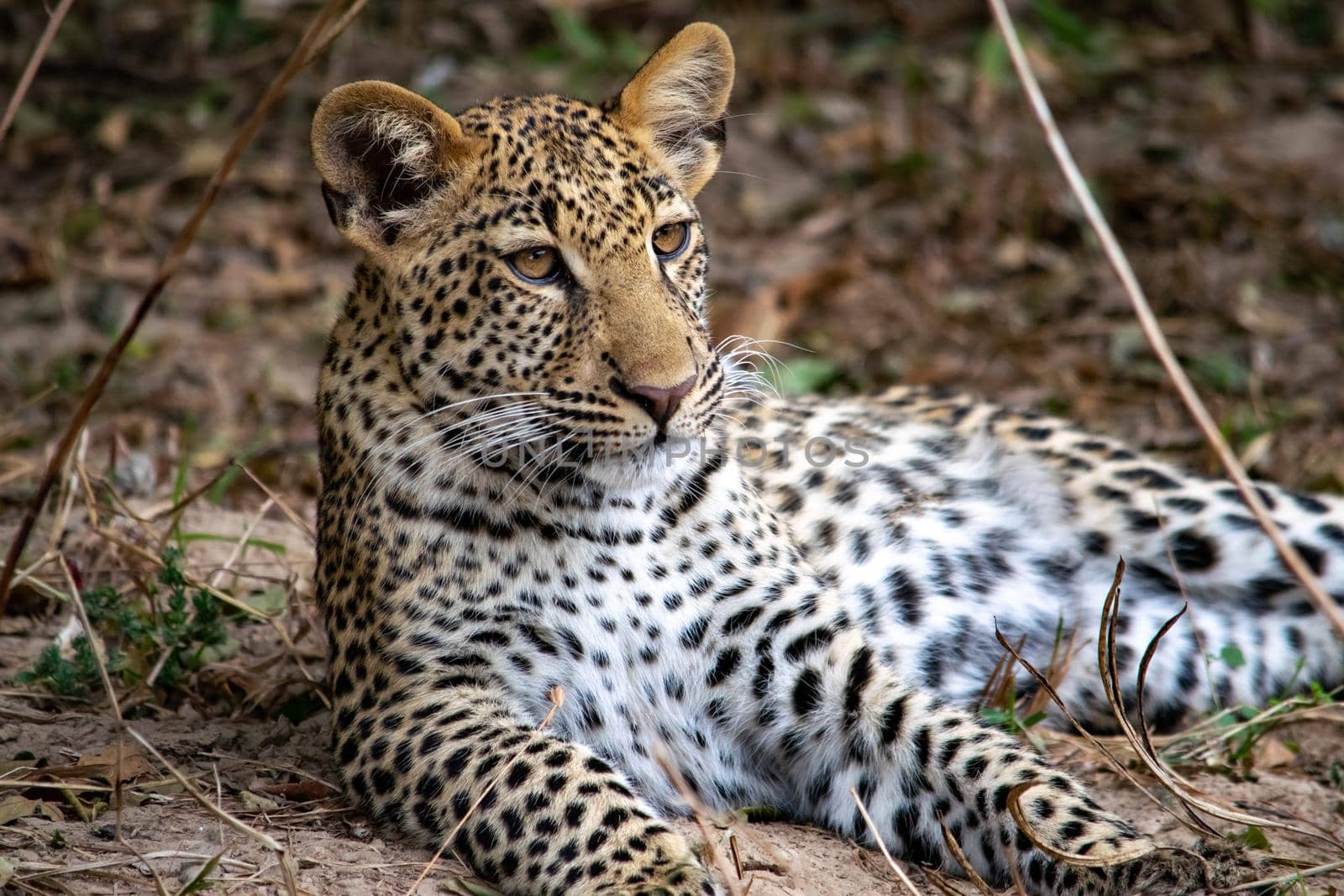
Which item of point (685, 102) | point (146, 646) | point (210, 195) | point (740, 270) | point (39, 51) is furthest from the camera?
point (740, 270)

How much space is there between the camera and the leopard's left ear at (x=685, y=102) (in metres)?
4.88

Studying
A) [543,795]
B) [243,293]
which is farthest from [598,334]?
[243,293]

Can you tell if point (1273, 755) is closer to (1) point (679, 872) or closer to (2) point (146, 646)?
(1) point (679, 872)

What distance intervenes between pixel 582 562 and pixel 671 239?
1114 millimetres

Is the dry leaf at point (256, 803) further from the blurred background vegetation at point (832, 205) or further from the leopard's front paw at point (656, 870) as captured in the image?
the blurred background vegetation at point (832, 205)

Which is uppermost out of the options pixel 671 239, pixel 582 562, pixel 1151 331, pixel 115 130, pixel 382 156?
pixel 115 130

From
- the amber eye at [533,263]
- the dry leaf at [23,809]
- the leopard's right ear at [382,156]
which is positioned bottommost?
the dry leaf at [23,809]

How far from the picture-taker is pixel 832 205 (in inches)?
428

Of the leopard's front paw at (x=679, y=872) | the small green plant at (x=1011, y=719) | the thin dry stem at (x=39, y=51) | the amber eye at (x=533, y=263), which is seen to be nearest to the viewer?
the thin dry stem at (x=39, y=51)

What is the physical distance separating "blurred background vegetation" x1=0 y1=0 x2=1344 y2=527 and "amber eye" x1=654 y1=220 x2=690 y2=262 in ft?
9.96

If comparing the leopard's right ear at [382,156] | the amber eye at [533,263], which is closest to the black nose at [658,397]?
the amber eye at [533,263]

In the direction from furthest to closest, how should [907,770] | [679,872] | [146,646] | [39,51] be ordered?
[146,646]
[907,770]
[679,872]
[39,51]

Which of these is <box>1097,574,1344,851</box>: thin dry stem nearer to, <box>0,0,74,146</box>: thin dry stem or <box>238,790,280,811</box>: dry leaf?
<box>238,790,280,811</box>: dry leaf

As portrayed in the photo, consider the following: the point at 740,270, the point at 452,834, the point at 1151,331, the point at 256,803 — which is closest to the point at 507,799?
the point at 452,834
